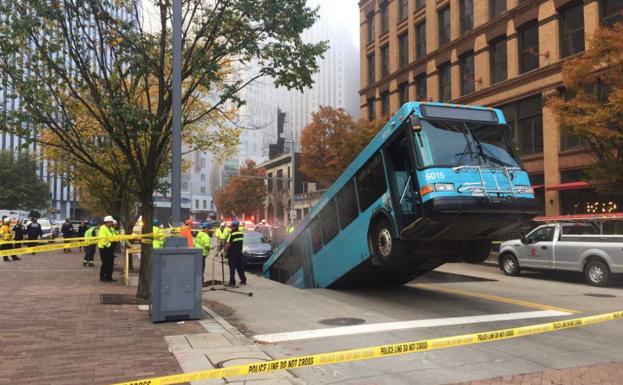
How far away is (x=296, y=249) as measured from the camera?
48.2ft

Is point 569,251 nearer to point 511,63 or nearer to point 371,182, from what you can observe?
point 371,182

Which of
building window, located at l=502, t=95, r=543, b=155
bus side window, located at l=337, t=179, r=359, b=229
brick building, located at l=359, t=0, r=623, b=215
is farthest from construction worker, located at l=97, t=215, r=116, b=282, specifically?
building window, located at l=502, t=95, r=543, b=155

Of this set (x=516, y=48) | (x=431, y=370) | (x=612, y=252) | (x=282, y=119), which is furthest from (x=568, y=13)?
(x=282, y=119)

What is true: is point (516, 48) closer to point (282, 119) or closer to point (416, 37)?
point (416, 37)

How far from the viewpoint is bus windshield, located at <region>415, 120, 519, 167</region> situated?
356 inches

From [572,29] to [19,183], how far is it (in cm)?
6113

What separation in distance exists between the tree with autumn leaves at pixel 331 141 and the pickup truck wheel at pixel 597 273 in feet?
63.4

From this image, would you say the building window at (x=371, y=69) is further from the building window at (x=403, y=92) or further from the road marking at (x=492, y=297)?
the road marking at (x=492, y=297)

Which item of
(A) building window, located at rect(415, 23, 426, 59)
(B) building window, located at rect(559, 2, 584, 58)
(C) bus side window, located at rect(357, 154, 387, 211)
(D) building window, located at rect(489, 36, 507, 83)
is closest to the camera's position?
(C) bus side window, located at rect(357, 154, 387, 211)

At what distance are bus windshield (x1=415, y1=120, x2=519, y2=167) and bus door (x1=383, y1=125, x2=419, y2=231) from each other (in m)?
0.32

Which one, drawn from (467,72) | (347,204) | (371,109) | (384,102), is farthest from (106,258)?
(371,109)

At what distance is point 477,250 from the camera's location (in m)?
10.9

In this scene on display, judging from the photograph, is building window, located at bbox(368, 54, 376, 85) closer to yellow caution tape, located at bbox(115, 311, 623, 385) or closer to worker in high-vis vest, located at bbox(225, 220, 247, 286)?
worker in high-vis vest, located at bbox(225, 220, 247, 286)

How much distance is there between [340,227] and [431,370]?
6.07m
